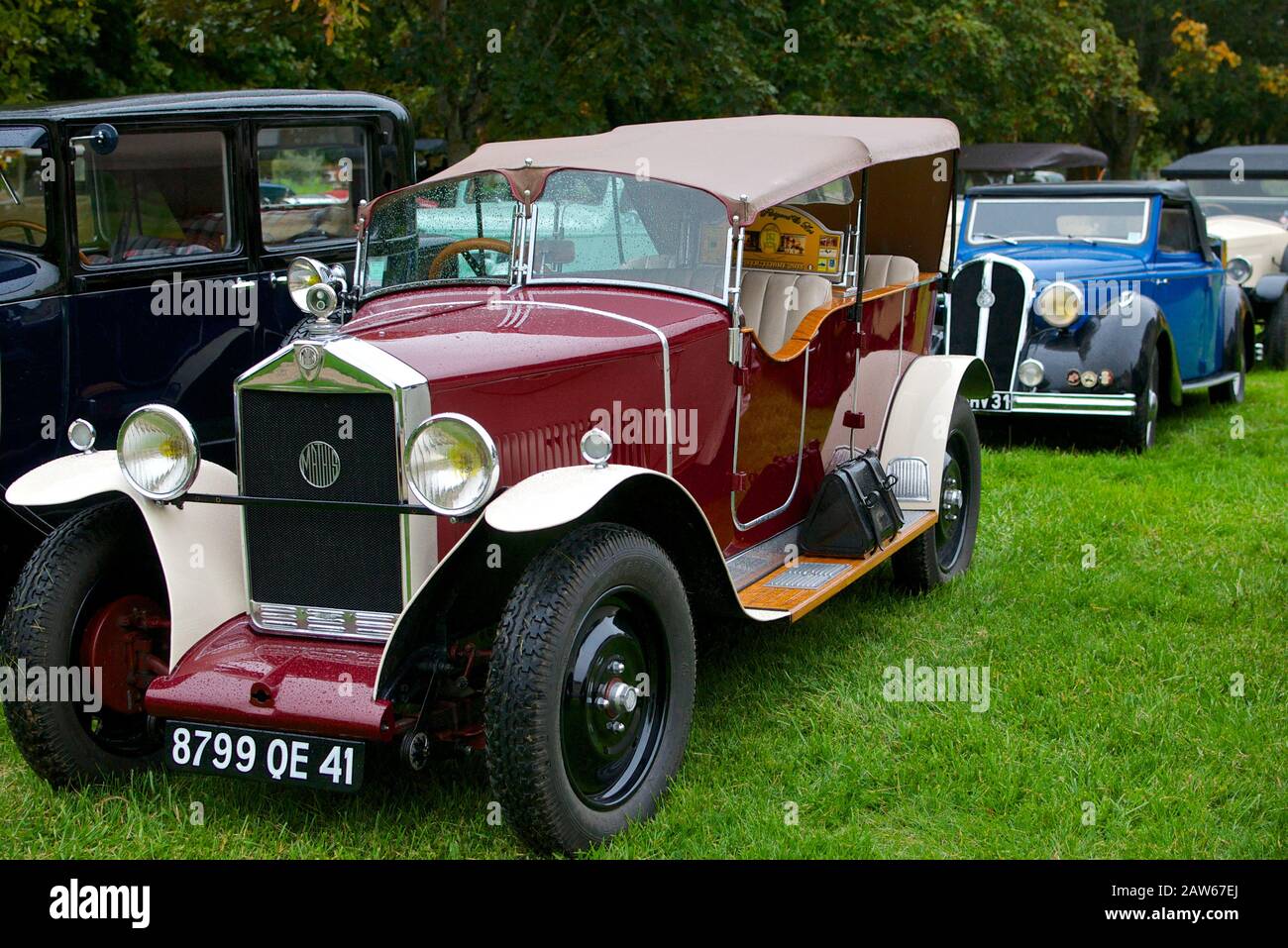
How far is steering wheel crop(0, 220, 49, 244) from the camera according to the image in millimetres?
5449

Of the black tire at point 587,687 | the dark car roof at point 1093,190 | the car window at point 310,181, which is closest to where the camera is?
the black tire at point 587,687

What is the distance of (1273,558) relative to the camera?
20.2ft

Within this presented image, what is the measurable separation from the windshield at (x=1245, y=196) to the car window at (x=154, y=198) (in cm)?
1236

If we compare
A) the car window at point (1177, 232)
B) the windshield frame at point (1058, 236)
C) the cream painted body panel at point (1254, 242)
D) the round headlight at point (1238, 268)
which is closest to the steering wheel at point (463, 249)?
the windshield frame at point (1058, 236)

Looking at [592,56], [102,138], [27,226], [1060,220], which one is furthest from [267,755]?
[592,56]

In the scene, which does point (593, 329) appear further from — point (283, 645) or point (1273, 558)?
point (1273, 558)

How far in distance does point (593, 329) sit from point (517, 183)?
745 millimetres

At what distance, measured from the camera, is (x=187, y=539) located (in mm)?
3859

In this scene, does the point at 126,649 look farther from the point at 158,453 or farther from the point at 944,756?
the point at 944,756

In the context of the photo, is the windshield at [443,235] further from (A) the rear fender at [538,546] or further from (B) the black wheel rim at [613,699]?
(B) the black wheel rim at [613,699]

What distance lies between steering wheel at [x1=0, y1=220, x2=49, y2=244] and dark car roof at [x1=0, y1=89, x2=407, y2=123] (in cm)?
41

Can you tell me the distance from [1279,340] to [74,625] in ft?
39.0

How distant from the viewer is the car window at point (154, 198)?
557cm
